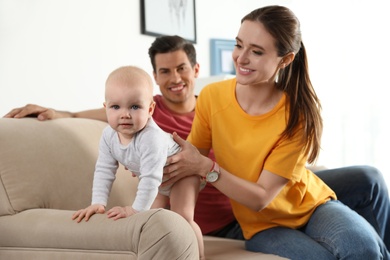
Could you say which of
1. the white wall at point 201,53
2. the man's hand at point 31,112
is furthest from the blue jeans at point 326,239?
the white wall at point 201,53

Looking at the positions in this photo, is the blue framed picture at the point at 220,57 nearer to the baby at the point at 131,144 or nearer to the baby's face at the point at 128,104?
the baby at the point at 131,144

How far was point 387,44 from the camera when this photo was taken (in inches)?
187

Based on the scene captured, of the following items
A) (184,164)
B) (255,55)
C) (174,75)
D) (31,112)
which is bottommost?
(184,164)

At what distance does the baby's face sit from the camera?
174 centimetres

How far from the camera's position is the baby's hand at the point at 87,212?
1.71 m

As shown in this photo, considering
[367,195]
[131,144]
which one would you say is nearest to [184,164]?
[131,144]

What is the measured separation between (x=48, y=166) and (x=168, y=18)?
6.90 feet

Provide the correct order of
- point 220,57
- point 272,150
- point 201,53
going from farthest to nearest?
point 220,57 → point 201,53 → point 272,150

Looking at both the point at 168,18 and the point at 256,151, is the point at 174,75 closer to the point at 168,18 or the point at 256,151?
the point at 256,151

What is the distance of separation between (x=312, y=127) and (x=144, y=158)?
23.9 inches

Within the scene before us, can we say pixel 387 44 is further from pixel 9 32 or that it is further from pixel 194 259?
pixel 194 259

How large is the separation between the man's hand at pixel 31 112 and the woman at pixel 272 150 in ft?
1.79

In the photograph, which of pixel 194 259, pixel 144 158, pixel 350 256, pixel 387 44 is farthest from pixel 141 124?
pixel 387 44

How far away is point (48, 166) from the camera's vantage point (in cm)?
207
